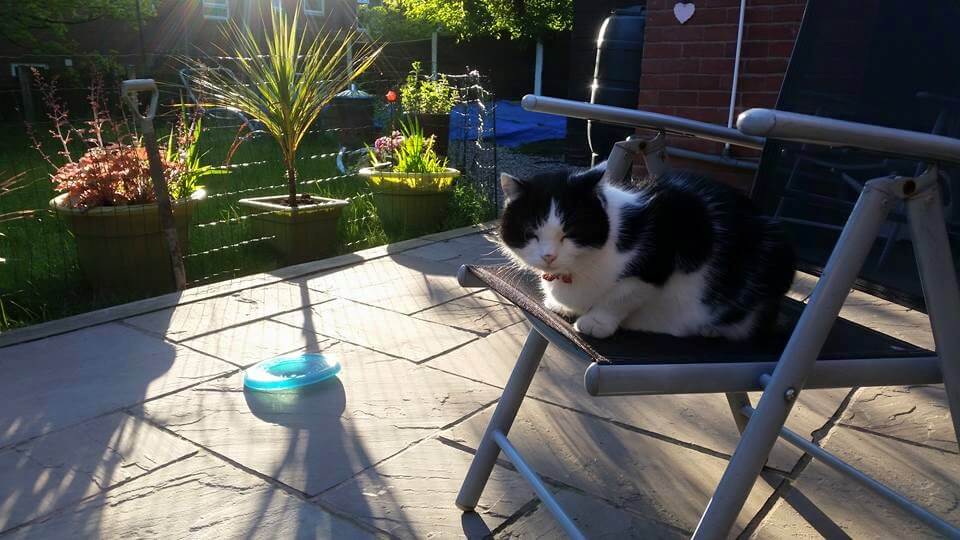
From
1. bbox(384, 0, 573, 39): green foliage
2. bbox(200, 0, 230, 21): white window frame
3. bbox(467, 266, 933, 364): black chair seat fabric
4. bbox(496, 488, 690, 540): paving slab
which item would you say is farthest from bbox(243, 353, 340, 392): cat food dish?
bbox(200, 0, 230, 21): white window frame

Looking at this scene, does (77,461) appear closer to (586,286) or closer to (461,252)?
(586,286)

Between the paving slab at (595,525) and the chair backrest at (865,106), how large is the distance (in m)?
0.71

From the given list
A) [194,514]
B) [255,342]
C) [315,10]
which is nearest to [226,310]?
[255,342]

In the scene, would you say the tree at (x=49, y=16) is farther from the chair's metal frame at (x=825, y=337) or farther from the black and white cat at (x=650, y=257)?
the chair's metal frame at (x=825, y=337)

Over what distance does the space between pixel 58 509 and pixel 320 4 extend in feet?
54.0

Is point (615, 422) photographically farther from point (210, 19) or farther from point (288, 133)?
point (210, 19)

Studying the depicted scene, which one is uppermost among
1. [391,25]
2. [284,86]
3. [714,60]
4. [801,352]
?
[391,25]

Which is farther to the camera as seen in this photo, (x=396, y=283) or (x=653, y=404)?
(x=396, y=283)

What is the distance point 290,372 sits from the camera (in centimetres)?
249

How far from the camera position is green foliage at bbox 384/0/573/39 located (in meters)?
11.0

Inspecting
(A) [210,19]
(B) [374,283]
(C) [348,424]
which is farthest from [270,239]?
(A) [210,19]

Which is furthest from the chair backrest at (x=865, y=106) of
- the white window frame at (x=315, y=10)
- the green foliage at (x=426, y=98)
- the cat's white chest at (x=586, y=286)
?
the white window frame at (x=315, y=10)

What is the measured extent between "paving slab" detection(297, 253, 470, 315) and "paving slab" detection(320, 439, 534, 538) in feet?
4.22

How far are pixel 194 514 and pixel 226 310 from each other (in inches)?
62.3
